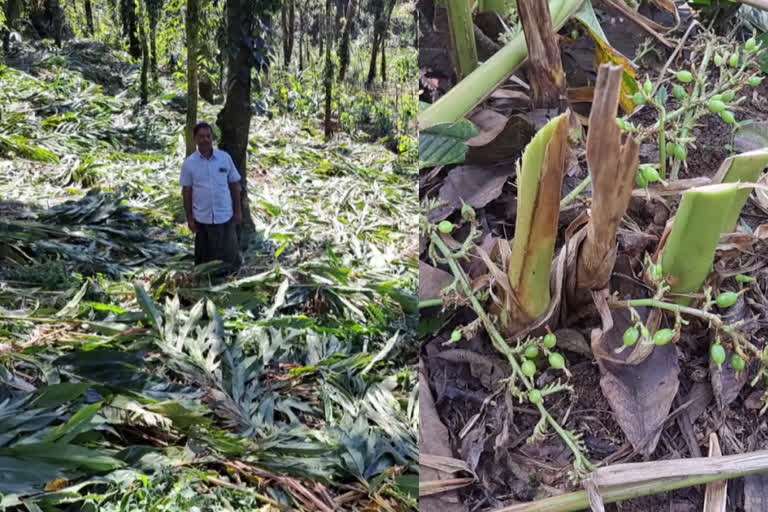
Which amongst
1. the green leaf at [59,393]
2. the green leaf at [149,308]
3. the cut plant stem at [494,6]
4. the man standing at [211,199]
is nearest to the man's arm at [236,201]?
the man standing at [211,199]

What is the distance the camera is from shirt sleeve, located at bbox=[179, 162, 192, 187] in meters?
0.67

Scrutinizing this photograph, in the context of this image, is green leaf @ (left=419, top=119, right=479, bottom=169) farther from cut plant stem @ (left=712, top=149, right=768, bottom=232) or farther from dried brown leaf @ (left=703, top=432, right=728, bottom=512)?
dried brown leaf @ (left=703, top=432, right=728, bottom=512)

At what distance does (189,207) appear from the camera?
68cm

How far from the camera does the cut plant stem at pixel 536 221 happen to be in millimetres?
292

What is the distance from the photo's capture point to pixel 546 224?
0.33 meters

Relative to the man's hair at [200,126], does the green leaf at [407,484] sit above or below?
below

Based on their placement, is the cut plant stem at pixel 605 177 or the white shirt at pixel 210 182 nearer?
the cut plant stem at pixel 605 177

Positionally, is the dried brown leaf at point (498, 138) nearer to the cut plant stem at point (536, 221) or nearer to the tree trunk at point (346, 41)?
the cut plant stem at point (536, 221)

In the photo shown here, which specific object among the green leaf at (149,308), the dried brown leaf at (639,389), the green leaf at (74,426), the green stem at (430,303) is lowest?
the green leaf at (74,426)

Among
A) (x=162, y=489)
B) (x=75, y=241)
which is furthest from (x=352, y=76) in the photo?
(x=162, y=489)

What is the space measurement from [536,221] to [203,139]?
1.43 ft

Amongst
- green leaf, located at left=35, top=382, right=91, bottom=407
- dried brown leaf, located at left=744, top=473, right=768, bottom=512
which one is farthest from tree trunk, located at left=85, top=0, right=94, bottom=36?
dried brown leaf, located at left=744, top=473, right=768, bottom=512

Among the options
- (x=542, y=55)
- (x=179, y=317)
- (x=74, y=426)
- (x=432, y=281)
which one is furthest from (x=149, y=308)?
(x=542, y=55)

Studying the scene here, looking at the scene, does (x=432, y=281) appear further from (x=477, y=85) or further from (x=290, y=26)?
(x=290, y=26)
